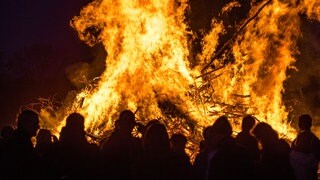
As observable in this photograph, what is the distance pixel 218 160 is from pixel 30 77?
28.8m

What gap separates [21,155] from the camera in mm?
4363

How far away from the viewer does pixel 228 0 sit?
1247 cm

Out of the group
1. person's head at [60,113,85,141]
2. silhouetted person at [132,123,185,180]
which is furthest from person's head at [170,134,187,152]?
person's head at [60,113,85,141]

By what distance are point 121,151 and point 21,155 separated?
3.45 feet

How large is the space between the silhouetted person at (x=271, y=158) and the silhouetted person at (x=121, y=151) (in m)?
1.42

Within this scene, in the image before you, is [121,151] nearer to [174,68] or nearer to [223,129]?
[223,129]

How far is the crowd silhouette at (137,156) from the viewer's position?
4434 millimetres

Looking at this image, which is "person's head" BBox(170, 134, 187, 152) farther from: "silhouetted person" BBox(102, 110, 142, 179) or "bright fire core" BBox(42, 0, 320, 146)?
"bright fire core" BBox(42, 0, 320, 146)

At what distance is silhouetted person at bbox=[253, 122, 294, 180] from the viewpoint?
5.17 metres

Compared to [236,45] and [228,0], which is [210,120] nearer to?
[236,45]

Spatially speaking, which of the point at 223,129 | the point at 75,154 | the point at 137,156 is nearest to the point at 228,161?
the point at 223,129

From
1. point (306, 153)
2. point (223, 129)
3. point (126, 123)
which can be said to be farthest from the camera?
point (306, 153)

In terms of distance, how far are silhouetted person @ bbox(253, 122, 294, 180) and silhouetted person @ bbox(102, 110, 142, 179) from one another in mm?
1420

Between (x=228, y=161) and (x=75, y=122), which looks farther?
(x=75, y=122)
